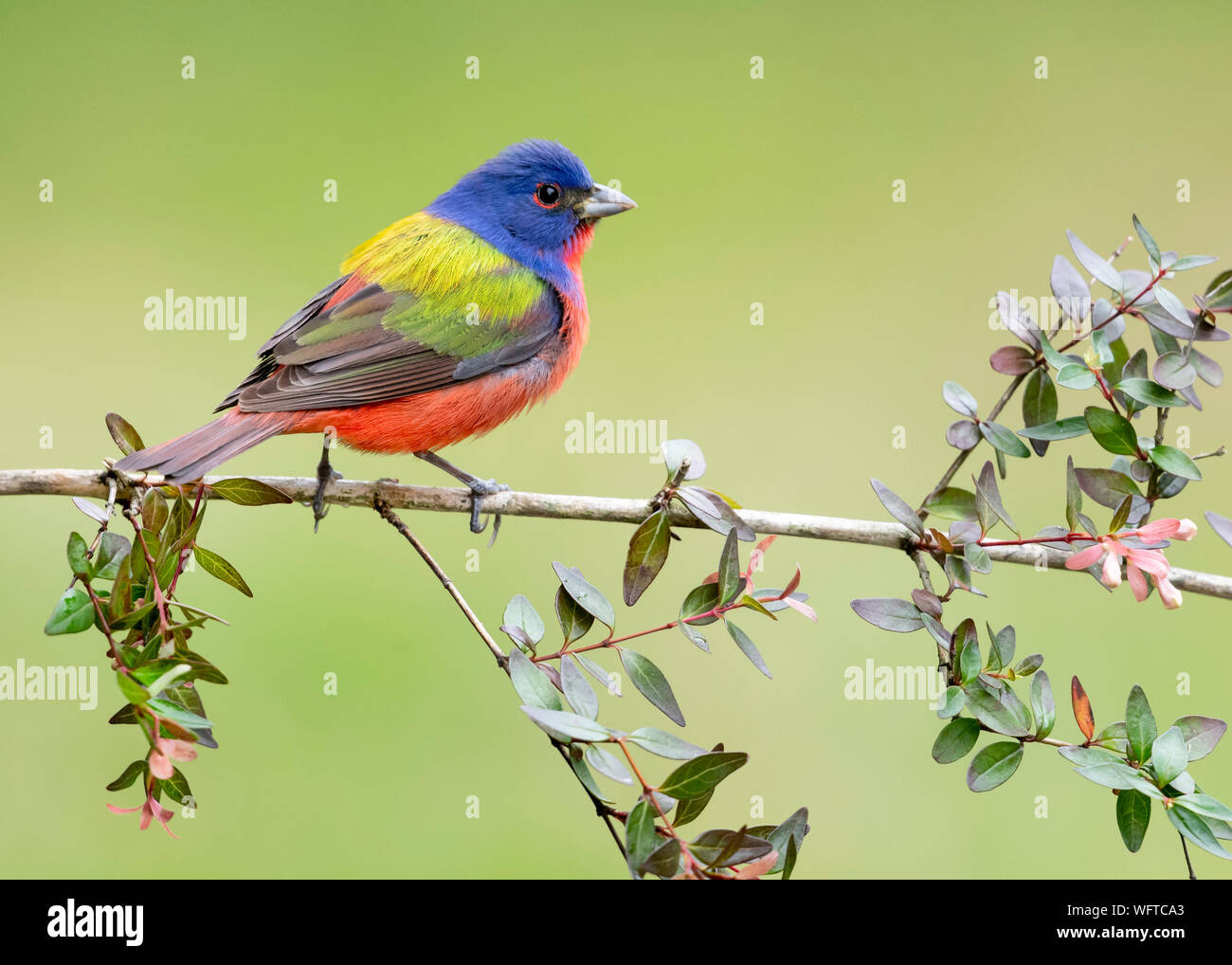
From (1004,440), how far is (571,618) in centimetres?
92

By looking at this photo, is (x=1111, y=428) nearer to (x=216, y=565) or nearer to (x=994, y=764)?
(x=994, y=764)

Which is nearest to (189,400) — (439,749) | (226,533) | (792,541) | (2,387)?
(226,533)

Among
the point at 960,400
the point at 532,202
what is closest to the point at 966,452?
the point at 960,400

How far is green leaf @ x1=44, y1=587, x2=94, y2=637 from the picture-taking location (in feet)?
6.24

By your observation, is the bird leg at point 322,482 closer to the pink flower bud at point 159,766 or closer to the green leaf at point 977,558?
the pink flower bud at point 159,766

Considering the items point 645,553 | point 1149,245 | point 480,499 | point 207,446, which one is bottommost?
point 645,553

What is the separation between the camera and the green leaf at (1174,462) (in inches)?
83.0

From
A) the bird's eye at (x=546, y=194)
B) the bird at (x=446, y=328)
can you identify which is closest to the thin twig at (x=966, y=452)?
the bird at (x=446, y=328)

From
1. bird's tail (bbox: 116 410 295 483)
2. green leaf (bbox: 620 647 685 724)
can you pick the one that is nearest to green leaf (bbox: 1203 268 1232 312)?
green leaf (bbox: 620 647 685 724)

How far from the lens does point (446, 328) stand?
3322 millimetres

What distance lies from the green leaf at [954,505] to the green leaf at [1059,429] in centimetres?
15

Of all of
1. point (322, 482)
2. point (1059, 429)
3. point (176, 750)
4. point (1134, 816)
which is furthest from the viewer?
point (322, 482)

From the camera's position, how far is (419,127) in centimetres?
607

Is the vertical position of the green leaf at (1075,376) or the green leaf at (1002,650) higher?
the green leaf at (1075,376)
